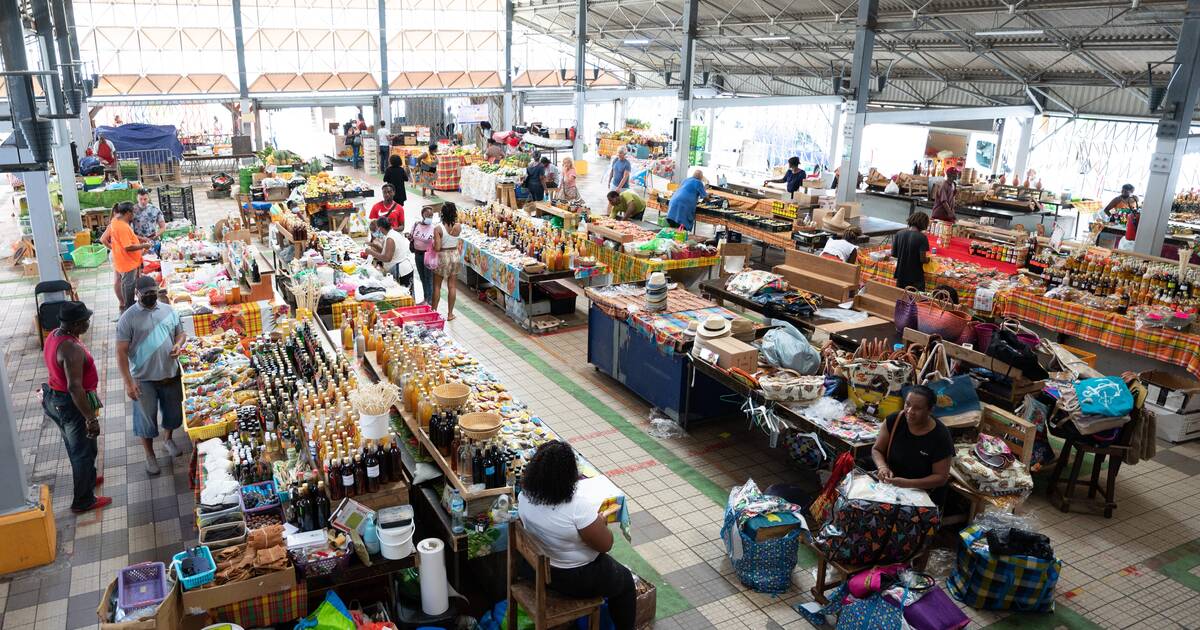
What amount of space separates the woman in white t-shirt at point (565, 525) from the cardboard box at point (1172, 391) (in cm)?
679

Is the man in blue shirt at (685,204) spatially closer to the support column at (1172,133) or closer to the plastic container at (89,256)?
the support column at (1172,133)

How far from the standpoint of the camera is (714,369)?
7383 millimetres

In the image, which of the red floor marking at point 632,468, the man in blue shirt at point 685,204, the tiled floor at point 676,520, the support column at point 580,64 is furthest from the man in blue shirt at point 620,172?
the red floor marking at point 632,468

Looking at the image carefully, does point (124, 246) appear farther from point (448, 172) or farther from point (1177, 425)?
point (448, 172)

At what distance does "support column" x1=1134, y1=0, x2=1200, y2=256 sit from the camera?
10078 millimetres

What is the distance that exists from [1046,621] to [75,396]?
23.8ft

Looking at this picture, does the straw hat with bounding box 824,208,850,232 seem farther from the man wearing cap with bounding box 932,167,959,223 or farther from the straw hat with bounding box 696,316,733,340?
the straw hat with bounding box 696,316,733,340

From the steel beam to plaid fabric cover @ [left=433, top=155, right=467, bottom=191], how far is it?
38.3 feet

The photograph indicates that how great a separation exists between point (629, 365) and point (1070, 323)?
5.43 metres

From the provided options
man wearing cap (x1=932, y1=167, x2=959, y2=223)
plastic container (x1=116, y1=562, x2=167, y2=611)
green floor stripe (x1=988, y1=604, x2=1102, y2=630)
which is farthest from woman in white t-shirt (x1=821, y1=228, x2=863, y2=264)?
plastic container (x1=116, y1=562, x2=167, y2=611)

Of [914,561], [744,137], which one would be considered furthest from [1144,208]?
[744,137]

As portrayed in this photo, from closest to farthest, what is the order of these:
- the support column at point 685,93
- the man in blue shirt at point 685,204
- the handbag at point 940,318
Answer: the handbag at point 940,318, the man in blue shirt at point 685,204, the support column at point 685,93

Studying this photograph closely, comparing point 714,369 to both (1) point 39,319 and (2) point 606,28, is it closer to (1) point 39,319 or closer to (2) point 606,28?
(1) point 39,319

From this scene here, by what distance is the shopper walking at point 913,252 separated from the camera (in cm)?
1020
